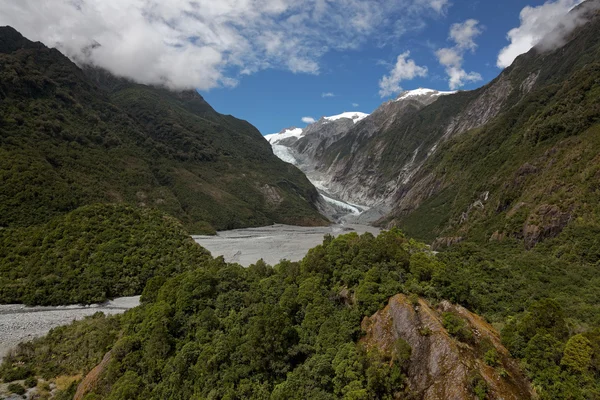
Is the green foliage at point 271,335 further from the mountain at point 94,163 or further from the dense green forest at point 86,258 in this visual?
the mountain at point 94,163

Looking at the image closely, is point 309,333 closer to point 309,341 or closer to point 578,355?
point 309,341

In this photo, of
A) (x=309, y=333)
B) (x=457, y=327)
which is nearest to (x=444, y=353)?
(x=457, y=327)

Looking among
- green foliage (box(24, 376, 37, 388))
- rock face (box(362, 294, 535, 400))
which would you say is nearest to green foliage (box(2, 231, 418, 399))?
rock face (box(362, 294, 535, 400))

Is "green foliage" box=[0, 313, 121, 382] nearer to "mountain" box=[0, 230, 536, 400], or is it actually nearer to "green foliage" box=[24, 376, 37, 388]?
"mountain" box=[0, 230, 536, 400]

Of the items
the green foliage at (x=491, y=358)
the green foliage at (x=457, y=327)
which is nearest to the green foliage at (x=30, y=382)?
the green foliage at (x=457, y=327)

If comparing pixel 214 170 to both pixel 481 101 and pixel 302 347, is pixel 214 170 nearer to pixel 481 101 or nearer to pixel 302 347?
pixel 481 101

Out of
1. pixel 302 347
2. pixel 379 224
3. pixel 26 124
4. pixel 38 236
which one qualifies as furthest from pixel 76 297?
pixel 379 224
